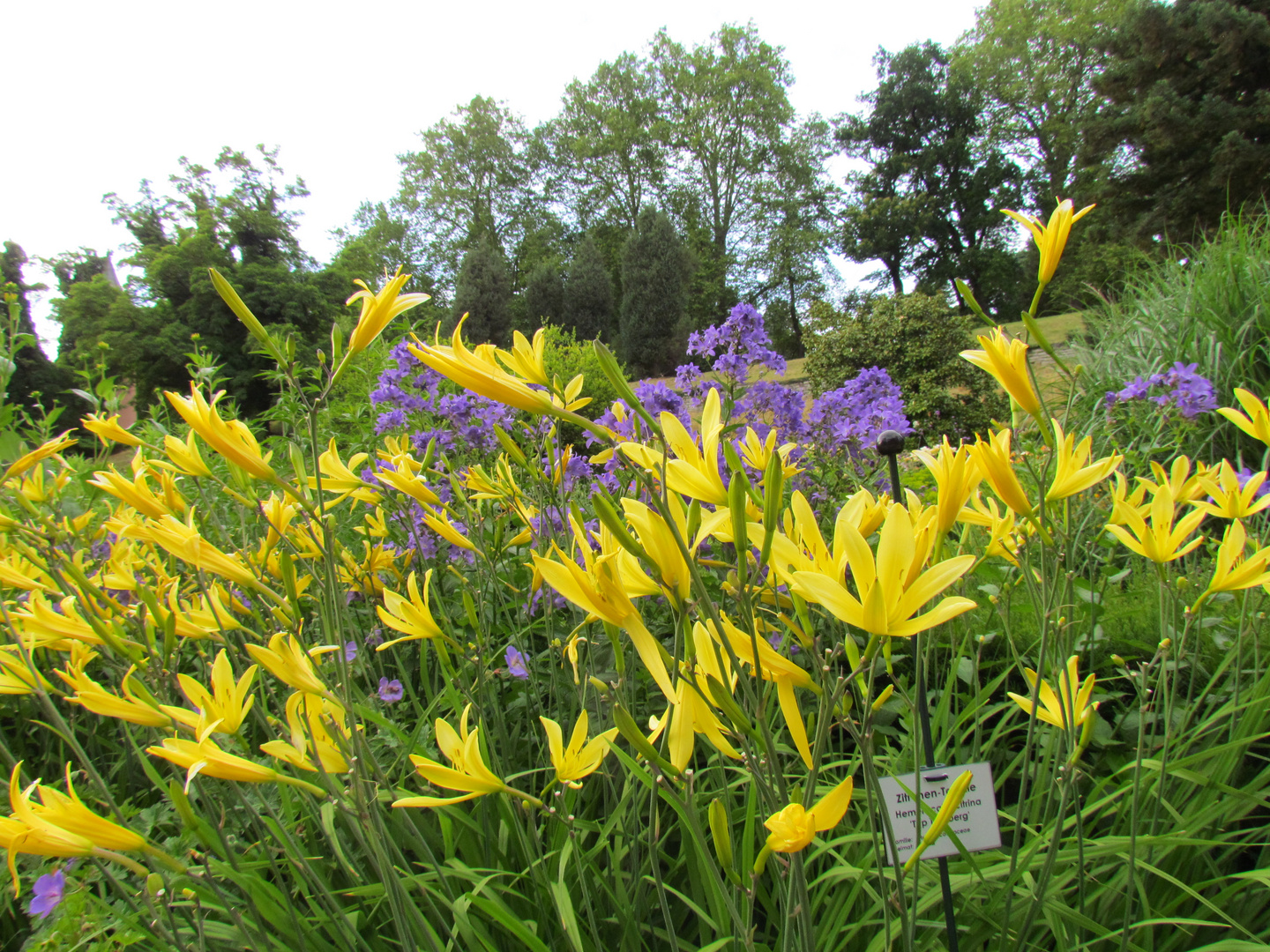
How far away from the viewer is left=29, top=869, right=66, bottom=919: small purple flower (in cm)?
100

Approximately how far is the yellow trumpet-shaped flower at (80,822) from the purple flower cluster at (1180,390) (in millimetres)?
2816

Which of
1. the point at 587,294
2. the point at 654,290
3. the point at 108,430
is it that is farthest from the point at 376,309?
the point at 587,294

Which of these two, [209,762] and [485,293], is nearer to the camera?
[209,762]

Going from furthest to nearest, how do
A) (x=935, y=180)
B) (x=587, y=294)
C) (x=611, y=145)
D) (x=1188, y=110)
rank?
(x=611, y=145)
(x=935, y=180)
(x=587, y=294)
(x=1188, y=110)

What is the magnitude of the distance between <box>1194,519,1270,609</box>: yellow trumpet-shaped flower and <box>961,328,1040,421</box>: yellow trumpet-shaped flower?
35 centimetres

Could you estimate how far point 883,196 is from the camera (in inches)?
910

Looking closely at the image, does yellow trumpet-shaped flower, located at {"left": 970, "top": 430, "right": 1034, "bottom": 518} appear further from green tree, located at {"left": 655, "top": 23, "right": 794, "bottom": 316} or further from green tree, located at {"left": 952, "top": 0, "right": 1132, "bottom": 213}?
green tree, located at {"left": 952, "top": 0, "right": 1132, "bottom": 213}

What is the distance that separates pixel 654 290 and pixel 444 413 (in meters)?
18.6

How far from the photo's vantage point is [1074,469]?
2.49ft

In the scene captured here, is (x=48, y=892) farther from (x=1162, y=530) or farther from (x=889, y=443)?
(x=1162, y=530)

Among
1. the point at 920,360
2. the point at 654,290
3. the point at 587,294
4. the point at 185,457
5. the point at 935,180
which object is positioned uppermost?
the point at 935,180

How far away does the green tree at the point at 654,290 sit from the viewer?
2019cm

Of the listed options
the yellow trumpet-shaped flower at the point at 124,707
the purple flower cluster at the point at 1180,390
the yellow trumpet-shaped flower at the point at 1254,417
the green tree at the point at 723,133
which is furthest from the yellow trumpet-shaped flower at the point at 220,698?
the green tree at the point at 723,133

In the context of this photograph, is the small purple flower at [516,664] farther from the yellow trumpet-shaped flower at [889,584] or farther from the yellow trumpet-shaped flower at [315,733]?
the yellow trumpet-shaped flower at [889,584]
